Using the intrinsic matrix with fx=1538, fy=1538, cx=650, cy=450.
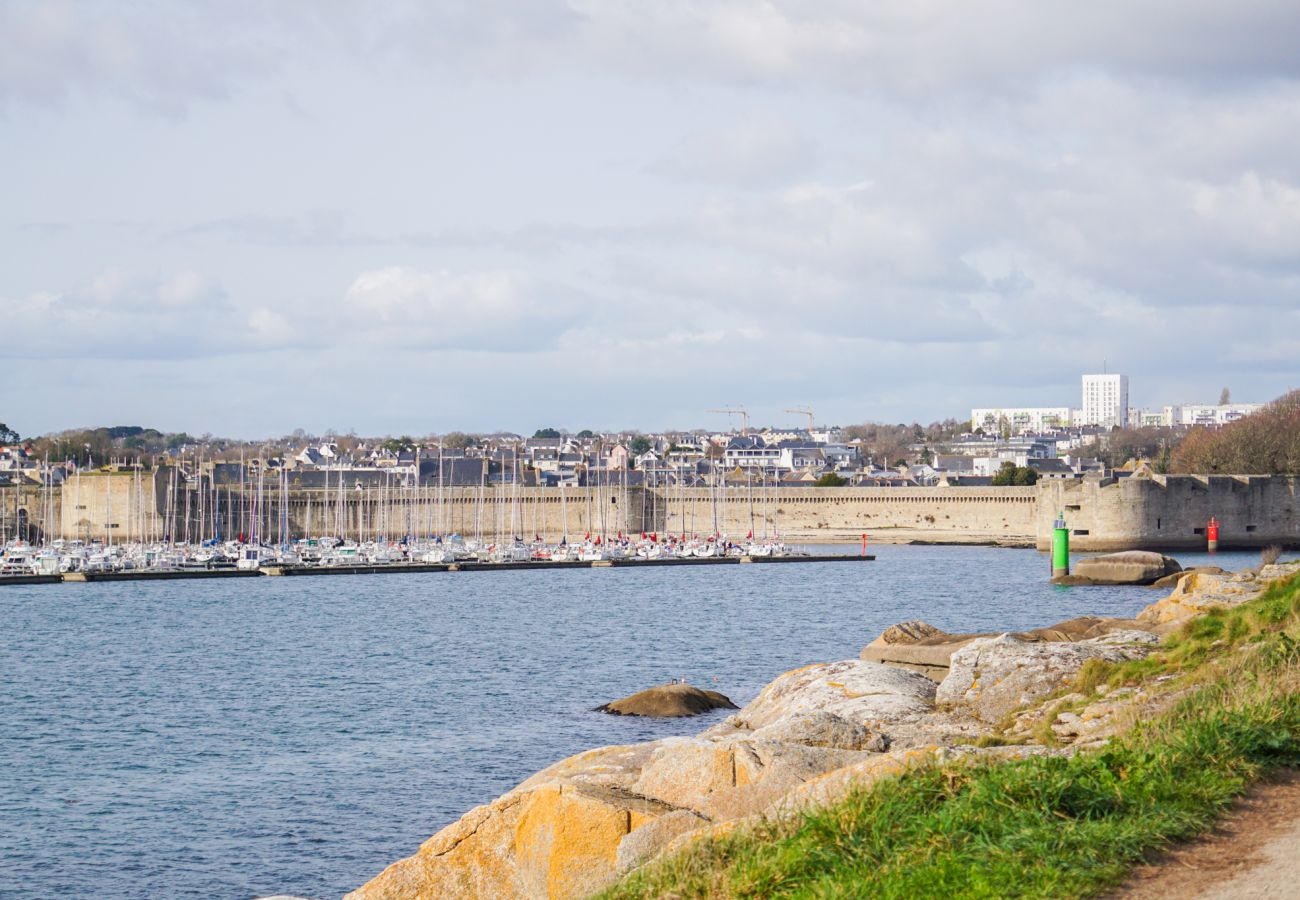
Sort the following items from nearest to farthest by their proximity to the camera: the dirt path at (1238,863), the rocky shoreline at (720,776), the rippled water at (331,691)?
the dirt path at (1238,863) → the rocky shoreline at (720,776) → the rippled water at (331,691)

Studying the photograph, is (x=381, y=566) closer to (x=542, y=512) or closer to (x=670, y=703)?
(x=542, y=512)

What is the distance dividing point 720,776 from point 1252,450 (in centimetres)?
7454

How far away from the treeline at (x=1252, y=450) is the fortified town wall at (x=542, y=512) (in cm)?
831

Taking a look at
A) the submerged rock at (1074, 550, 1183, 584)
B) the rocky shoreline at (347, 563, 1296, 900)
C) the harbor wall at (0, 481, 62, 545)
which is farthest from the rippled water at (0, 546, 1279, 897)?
the harbor wall at (0, 481, 62, 545)

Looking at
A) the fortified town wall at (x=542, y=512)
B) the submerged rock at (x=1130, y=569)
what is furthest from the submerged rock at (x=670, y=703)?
the fortified town wall at (x=542, y=512)

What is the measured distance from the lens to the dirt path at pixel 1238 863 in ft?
17.5

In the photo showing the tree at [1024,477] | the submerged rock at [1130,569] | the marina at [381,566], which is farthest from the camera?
the tree at [1024,477]

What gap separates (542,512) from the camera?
86.8 metres

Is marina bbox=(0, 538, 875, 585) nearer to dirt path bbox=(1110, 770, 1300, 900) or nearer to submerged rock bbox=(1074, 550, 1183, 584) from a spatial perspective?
submerged rock bbox=(1074, 550, 1183, 584)

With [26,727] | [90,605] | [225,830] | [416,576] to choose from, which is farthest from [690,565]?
[225,830]

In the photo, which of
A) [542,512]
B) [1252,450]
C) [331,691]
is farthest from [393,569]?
[1252,450]

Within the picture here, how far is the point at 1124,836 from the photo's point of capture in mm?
5738

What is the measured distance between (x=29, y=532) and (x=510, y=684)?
205ft

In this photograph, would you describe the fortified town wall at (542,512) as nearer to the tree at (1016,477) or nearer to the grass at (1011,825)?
the tree at (1016,477)
